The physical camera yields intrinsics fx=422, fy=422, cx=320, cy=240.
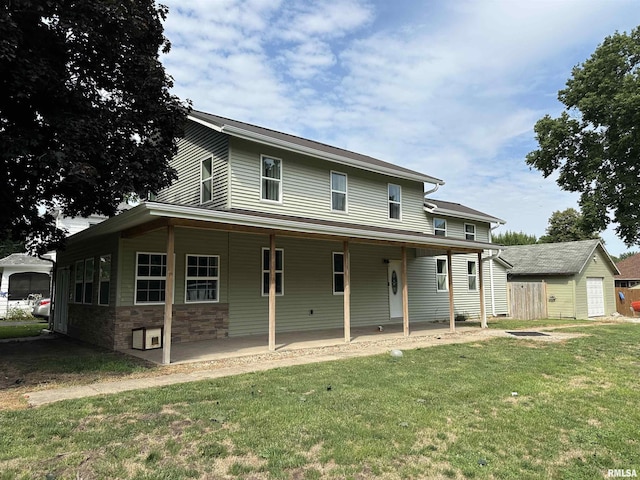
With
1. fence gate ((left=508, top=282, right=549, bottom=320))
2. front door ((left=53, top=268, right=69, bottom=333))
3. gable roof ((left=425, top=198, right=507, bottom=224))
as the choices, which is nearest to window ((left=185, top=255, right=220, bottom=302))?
front door ((left=53, top=268, right=69, bottom=333))

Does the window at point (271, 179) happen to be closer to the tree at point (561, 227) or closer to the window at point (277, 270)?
the window at point (277, 270)

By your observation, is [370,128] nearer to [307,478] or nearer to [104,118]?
[104,118]

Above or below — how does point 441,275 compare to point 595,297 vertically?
above

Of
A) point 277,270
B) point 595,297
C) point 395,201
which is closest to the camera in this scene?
point 277,270

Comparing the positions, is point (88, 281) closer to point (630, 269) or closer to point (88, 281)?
point (88, 281)

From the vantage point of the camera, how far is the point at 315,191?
13453mm

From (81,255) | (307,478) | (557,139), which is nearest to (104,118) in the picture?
(81,255)

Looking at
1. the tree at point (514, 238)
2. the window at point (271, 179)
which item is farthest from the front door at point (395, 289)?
the tree at point (514, 238)

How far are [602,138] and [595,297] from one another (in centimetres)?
1041

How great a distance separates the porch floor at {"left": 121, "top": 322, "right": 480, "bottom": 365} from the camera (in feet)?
29.6

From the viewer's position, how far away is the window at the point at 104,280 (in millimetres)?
10742

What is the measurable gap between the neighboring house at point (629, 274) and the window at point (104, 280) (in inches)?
1449

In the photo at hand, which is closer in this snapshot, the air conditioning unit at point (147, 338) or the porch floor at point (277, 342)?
the porch floor at point (277, 342)

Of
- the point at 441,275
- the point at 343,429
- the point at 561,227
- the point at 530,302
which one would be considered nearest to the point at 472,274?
the point at 441,275
